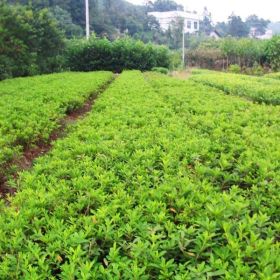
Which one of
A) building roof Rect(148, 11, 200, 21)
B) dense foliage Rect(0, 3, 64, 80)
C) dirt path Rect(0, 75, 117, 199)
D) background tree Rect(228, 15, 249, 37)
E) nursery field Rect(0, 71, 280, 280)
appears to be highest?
building roof Rect(148, 11, 200, 21)

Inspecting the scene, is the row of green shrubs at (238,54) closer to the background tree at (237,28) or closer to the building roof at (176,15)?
the background tree at (237,28)

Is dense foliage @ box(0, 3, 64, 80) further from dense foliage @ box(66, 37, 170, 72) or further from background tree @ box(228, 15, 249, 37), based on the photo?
background tree @ box(228, 15, 249, 37)

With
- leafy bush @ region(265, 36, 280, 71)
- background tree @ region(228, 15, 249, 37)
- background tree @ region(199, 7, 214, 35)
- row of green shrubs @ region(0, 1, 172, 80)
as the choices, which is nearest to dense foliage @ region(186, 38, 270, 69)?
leafy bush @ region(265, 36, 280, 71)

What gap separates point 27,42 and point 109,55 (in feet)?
28.0

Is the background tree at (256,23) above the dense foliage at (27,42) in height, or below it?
above

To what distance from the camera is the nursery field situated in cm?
226

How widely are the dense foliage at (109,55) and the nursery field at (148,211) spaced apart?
26676 mm

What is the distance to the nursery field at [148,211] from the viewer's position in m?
2.26

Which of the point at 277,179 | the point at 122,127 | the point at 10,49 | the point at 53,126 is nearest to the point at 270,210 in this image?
the point at 277,179

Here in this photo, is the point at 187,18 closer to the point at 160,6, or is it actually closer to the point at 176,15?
the point at 176,15

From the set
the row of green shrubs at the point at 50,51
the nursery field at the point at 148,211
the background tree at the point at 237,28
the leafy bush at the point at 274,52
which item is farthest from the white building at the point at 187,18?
the nursery field at the point at 148,211

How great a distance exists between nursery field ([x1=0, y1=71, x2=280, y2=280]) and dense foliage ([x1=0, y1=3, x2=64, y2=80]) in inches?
671

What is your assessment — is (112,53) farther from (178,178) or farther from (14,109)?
(178,178)

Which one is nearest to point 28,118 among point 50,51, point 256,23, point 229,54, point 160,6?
point 50,51
